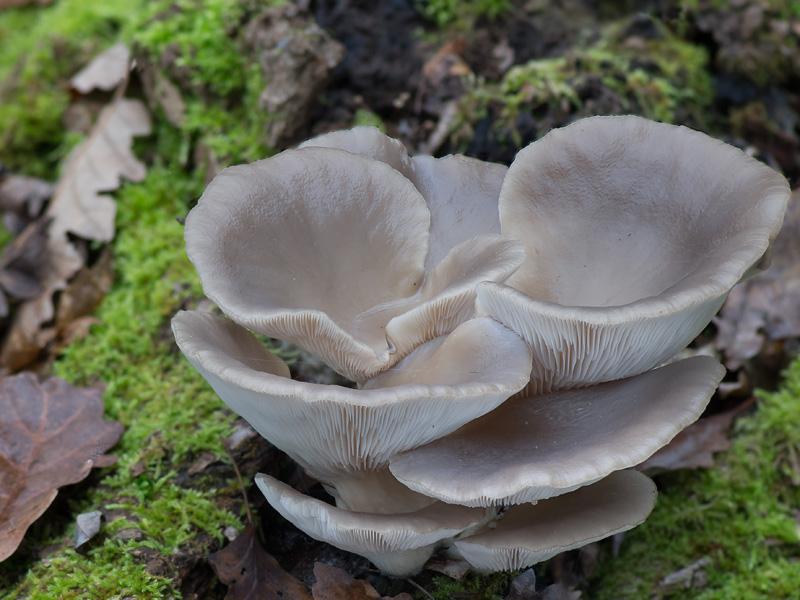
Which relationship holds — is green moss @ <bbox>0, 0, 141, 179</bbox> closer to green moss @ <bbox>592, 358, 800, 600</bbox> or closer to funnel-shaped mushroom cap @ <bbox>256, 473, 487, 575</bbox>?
funnel-shaped mushroom cap @ <bbox>256, 473, 487, 575</bbox>

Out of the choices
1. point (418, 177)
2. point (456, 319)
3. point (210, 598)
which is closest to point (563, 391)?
point (456, 319)

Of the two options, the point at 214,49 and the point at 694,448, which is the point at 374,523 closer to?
the point at 694,448

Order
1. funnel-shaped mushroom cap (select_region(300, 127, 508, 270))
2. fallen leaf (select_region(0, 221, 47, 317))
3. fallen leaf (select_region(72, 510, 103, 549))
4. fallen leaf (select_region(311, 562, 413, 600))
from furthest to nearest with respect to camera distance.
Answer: fallen leaf (select_region(0, 221, 47, 317))
funnel-shaped mushroom cap (select_region(300, 127, 508, 270))
fallen leaf (select_region(72, 510, 103, 549))
fallen leaf (select_region(311, 562, 413, 600))

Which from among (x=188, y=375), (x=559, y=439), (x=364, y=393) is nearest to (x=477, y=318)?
(x=559, y=439)

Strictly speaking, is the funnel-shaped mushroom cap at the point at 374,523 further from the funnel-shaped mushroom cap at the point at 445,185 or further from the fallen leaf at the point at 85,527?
the funnel-shaped mushroom cap at the point at 445,185

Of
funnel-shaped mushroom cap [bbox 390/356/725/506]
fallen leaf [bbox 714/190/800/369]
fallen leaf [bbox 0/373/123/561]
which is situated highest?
funnel-shaped mushroom cap [bbox 390/356/725/506]

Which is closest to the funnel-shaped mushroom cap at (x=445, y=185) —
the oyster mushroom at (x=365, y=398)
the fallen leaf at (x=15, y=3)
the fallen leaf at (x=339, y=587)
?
the oyster mushroom at (x=365, y=398)

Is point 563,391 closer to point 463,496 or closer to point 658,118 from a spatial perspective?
point 463,496

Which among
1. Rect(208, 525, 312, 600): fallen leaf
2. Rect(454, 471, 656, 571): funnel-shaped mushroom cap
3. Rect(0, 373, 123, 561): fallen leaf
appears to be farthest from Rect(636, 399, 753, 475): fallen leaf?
Rect(0, 373, 123, 561): fallen leaf
